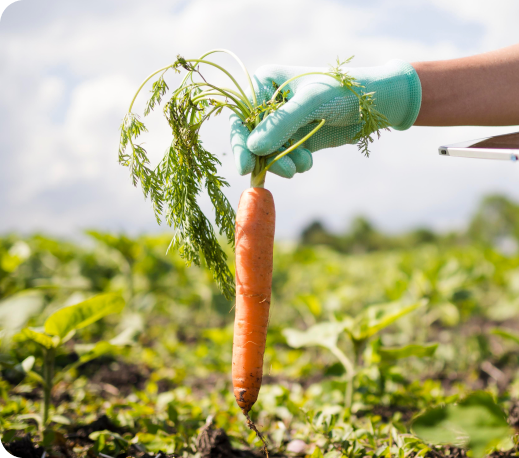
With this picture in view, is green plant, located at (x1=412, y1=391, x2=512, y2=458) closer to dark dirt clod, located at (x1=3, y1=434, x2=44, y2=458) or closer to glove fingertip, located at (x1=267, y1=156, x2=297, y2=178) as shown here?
glove fingertip, located at (x1=267, y1=156, x2=297, y2=178)

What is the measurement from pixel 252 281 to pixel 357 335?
769 millimetres

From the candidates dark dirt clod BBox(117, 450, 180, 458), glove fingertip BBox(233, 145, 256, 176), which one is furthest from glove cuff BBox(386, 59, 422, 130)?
dark dirt clod BBox(117, 450, 180, 458)

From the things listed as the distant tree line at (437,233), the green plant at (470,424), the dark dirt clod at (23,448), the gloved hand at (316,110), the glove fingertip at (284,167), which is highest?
the distant tree line at (437,233)

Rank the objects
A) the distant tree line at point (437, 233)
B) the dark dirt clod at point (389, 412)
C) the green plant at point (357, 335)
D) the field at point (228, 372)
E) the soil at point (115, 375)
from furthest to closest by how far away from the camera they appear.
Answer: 1. the distant tree line at point (437, 233)
2. the soil at point (115, 375)
3. the dark dirt clod at point (389, 412)
4. the green plant at point (357, 335)
5. the field at point (228, 372)

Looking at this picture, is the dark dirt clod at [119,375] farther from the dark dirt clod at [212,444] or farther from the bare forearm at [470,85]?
the bare forearm at [470,85]

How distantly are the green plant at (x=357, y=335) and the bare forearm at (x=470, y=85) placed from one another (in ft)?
3.34

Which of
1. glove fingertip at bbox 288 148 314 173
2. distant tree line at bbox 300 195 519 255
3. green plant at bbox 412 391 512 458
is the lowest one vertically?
green plant at bbox 412 391 512 458

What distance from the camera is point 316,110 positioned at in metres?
1.94

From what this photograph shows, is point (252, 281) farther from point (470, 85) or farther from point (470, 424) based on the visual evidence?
point (470, 85)

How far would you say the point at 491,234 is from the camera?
38875 millimetres

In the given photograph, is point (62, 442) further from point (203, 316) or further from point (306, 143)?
point (203, 316)

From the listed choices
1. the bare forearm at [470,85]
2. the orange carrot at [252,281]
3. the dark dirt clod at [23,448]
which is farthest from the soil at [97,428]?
the bare forearm at [470,85]

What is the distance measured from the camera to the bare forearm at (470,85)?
215 centimetres

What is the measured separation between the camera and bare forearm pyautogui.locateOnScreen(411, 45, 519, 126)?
84.8 inches
